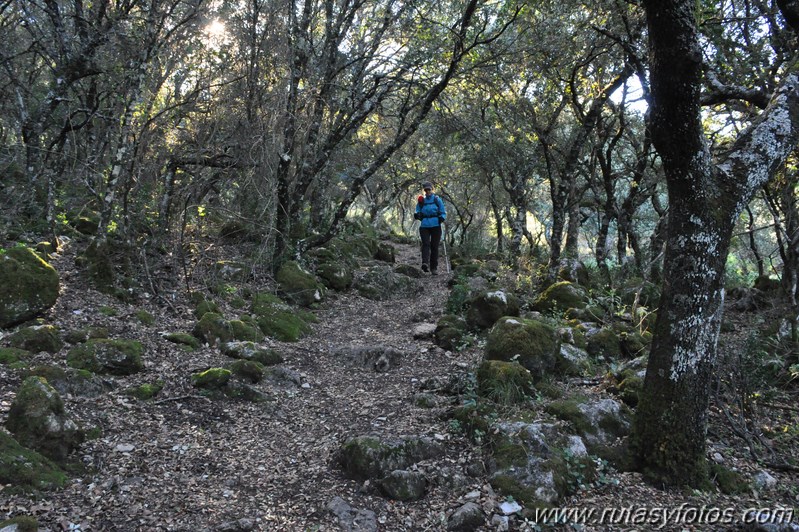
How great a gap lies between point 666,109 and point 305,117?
7.28 m

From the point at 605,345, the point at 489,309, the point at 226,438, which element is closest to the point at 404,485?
the point at 226,438

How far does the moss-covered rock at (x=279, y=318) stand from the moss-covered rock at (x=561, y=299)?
14.5 ft

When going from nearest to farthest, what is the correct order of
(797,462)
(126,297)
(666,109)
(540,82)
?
(666,109) < (797,462) < (126,297) < (540,82)

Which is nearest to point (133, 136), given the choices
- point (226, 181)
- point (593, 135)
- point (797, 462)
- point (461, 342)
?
point (226, 181)

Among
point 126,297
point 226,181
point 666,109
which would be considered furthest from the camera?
point 226,181

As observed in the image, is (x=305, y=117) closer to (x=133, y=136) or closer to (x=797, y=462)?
(x=133, y=136)

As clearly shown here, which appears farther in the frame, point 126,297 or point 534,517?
point 126,297

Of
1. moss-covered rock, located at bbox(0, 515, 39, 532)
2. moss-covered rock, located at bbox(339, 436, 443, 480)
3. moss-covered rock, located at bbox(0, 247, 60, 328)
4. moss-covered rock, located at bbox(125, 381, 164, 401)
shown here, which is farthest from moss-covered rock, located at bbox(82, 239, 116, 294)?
moss-covered rock, located at bbox(339, 436, 443, 480)

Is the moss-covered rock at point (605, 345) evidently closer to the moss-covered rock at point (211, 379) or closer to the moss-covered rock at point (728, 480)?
the moss-covered rock at point (728, 480)

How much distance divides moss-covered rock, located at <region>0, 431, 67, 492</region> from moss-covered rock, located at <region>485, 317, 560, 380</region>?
4632 millimetres

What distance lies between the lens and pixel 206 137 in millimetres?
9273

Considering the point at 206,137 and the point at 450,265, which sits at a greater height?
the point at 206,137

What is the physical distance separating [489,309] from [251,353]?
157 inches

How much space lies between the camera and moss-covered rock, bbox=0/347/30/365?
4.77m
